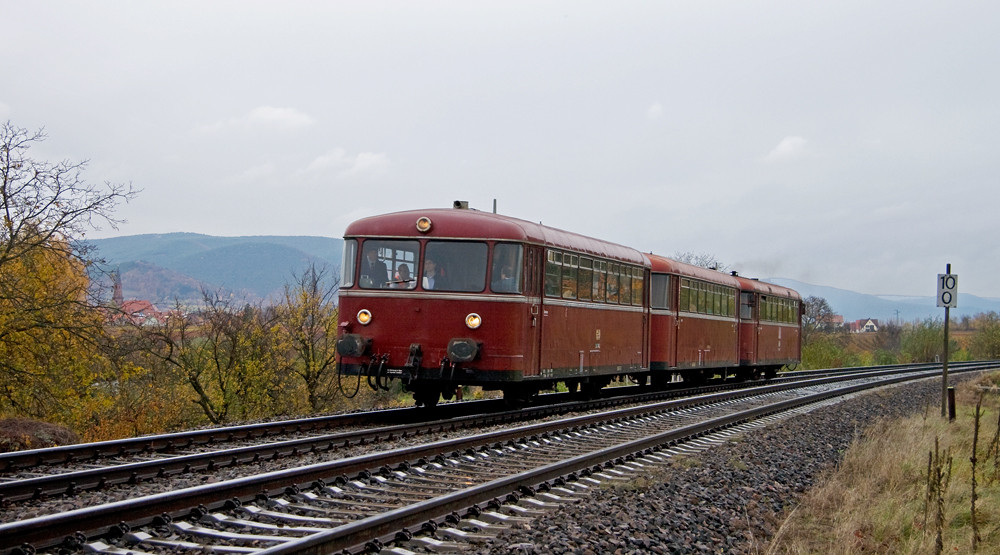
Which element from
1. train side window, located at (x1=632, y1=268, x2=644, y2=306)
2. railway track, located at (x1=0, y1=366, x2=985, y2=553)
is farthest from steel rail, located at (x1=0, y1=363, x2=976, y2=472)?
train side window, located at (x1=632, y1=268, x2=644, y2=306)

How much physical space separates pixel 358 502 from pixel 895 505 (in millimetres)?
5081

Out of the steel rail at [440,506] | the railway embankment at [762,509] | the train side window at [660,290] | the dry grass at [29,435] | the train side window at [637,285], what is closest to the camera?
the steel rail at [440,506]

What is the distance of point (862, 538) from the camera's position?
7.25 m

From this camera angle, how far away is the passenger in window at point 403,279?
13.2m

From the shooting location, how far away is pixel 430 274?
13.2 metres

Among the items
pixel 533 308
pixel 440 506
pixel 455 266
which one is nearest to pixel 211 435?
pixel 455 266

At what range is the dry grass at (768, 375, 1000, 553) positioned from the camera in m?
7.04

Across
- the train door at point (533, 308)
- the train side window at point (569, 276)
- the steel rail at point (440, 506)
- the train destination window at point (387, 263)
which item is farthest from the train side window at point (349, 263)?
the steel rail at point (440, 506)

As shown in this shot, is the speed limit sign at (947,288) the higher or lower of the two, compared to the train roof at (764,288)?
lower

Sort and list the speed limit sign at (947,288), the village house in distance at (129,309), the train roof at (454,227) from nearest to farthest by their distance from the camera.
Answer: the train roof at (454,227) < the speed limit sign at (947,288) < the village house in distance at (129,309)

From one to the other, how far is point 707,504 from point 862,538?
4.08 feet

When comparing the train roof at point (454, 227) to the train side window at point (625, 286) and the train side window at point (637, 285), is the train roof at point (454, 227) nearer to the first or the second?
the train side window at point (625, 286)

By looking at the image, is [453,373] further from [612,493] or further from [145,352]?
[145,352]

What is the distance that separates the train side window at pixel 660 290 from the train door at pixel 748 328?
279 inches
